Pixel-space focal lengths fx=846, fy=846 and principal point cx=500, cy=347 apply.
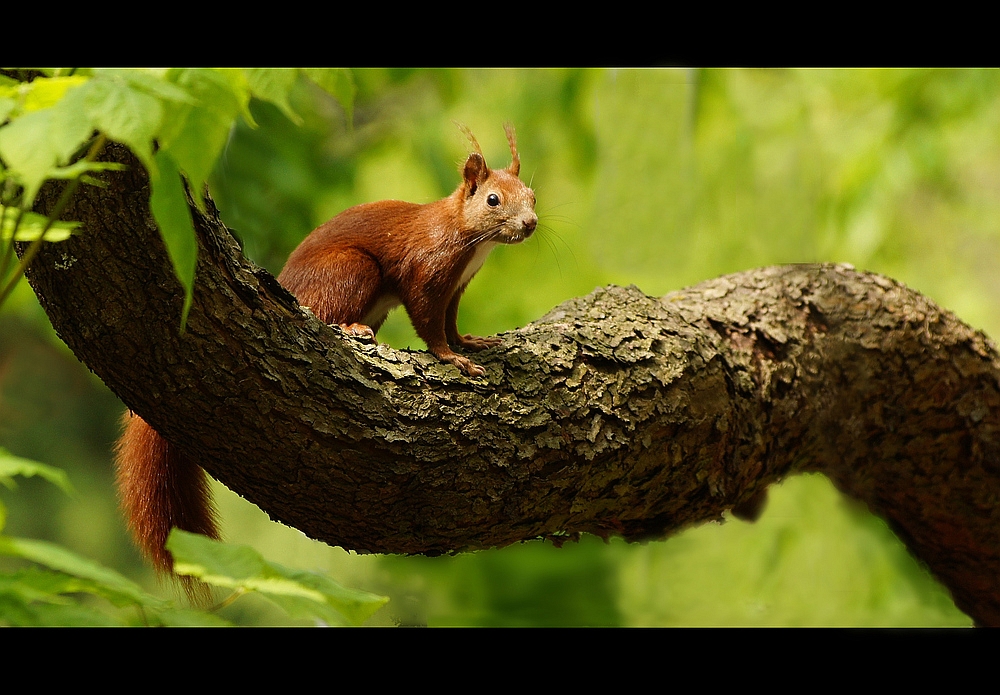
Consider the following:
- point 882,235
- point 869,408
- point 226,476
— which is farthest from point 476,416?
point 882,235

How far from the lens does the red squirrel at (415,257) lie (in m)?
0.92

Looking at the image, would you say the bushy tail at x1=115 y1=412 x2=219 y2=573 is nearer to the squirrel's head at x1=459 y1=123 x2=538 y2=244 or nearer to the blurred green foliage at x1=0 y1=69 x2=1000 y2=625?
the squirrel's head at x1=459 y1=123 x2=538 y2=244

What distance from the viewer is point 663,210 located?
206 cm

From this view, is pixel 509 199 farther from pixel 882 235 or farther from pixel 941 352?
pixel 882 235

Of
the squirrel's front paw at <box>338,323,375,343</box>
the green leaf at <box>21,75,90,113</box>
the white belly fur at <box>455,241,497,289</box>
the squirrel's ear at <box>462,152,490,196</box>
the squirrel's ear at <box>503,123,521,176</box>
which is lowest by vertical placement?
the green leaf at <box>21,75,90,113</box>

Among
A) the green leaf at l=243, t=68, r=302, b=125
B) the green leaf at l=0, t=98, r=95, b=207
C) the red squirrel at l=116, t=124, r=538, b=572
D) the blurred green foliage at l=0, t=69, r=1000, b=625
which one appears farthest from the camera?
the blurred green foliage at l=0, t=69, r=1000, b=625

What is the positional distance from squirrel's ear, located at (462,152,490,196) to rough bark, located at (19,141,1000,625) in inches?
7.6

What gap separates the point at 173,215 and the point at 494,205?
23.8 inches

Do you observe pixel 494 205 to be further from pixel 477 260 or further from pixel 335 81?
pixel 335 81

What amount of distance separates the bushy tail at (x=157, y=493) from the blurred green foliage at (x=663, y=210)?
1.10m

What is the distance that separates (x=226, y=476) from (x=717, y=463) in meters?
0.55

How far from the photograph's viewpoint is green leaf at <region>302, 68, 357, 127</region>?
68 cm

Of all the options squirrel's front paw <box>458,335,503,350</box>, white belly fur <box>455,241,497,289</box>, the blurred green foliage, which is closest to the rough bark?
squirrel's front paw <box>458,335,503,350</box>

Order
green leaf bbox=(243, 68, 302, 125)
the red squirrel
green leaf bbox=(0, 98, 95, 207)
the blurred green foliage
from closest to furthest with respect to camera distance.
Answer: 1. green leaf bbox=(0, 98, 95, 207)
2. green leaf bbox=(243, 68, 302, 125)
3. the red squirrel
4. the blurred green foliage
